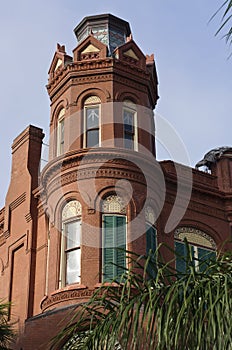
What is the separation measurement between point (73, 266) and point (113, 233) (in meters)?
1.65

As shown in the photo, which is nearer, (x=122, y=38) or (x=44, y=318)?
(x=44, y=318)

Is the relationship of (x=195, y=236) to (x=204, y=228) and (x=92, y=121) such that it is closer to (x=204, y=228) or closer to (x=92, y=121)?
(x=204, y=228)

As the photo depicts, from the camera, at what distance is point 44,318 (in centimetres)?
2231

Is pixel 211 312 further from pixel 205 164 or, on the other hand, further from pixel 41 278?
pixel 205 164

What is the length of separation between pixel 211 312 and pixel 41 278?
16273 mm

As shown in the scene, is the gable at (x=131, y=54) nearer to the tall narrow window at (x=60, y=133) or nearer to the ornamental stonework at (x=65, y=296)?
the tall narrow window at (x=60, y=133)

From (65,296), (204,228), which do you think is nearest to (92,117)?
(204,228)

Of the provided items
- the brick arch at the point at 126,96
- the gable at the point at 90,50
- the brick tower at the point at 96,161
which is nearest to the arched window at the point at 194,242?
the brick tower at the point at 96,161

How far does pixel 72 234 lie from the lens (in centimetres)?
2345

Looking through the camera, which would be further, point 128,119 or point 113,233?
point 128,119

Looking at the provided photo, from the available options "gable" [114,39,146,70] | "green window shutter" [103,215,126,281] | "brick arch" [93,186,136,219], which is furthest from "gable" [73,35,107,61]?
"green window shutter" [103,215,126,281]

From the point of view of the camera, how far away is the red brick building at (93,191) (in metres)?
22.9

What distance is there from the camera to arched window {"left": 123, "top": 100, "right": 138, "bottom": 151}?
25203mm

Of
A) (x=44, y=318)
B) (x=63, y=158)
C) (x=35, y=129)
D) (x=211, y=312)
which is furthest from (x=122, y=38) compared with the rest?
(x=211, y=312)
